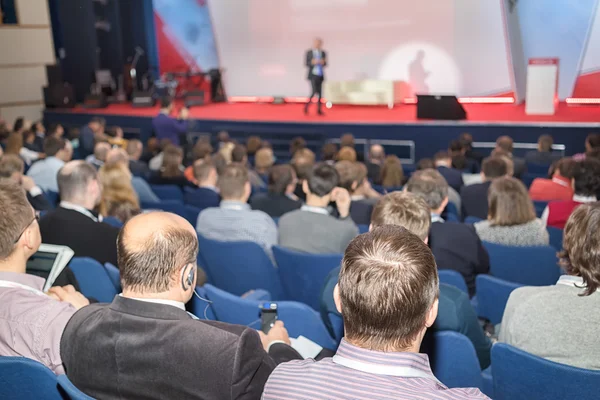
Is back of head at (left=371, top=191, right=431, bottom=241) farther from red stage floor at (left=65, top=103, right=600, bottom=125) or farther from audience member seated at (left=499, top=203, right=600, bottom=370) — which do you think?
A: red stage floor at (left=65, top=103, right=600, bottom=125)

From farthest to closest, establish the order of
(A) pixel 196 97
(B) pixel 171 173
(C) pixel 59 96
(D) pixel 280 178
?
(A) pixel 196 97 → (C) pixel 59 96 → (B) pixel 171 173 → (D) pixel 280 178

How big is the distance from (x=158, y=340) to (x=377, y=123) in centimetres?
818

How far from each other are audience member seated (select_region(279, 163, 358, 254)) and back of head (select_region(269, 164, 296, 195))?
779mm

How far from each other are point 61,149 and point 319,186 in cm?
366

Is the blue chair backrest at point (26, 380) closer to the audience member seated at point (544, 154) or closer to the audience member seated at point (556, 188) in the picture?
the audience member seated at point (556, 188)

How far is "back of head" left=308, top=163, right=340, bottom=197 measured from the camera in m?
3.65

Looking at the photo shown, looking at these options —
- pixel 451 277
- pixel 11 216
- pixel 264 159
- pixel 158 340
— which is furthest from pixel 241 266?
pixel 264 159

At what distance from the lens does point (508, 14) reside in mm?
10812

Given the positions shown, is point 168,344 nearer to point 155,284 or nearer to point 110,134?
point 155,284

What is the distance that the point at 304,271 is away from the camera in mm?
3189

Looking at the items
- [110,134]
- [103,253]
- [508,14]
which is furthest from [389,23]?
[103,253]

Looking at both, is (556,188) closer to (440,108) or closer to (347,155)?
(347,155)

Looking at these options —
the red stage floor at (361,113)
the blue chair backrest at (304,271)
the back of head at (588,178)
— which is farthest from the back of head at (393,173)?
the red stage floor at (361,113)

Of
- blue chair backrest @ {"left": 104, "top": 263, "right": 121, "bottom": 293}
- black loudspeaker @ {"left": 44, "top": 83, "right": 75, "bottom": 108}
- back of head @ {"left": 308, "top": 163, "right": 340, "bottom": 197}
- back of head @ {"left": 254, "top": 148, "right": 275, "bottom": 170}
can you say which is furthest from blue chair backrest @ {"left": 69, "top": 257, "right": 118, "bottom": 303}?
black loudspeaker @ {"left": 44, "top": 83, "right": 75, "bottom": 108}
